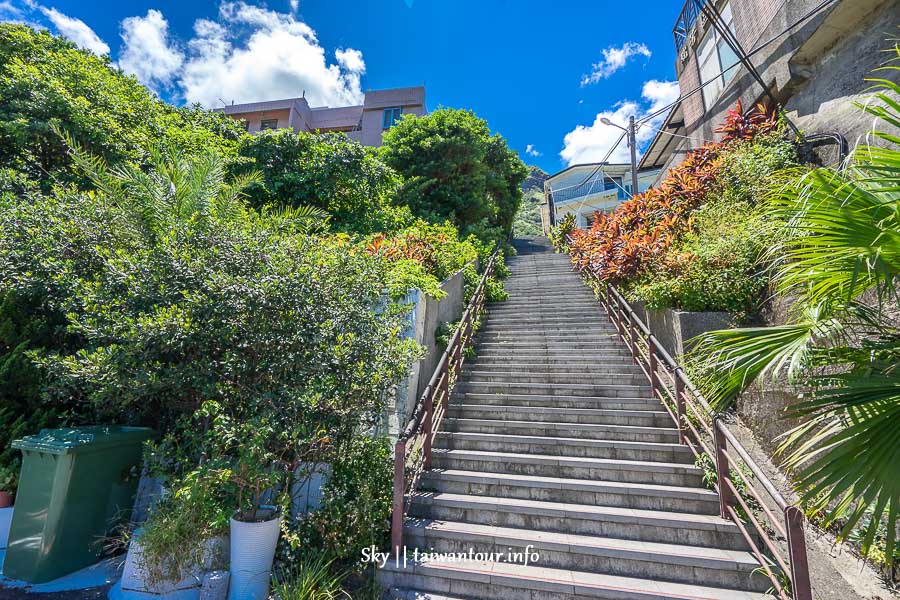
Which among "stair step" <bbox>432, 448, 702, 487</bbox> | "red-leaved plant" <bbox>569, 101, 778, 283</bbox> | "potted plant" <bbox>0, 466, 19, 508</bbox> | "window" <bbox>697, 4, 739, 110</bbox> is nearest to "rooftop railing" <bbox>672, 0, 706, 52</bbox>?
"window" <bbox>697, 4, 739, 110</bbox>

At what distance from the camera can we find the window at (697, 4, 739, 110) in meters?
11.1

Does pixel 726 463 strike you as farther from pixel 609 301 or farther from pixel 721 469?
pixel 609 301

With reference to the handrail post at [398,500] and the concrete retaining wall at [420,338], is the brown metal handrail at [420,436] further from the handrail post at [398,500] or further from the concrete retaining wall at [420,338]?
the concrete retaining wall at [420,338]

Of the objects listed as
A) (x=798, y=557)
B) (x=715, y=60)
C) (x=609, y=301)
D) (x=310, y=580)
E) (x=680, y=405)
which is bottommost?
(x=310, y=580)

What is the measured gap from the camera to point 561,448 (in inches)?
206

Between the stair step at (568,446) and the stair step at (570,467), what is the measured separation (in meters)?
0.08

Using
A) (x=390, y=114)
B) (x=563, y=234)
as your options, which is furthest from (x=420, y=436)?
(x=390, y=114)

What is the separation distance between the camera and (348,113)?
25047 millimetres

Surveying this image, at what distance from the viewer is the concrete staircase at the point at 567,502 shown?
360 centimetres

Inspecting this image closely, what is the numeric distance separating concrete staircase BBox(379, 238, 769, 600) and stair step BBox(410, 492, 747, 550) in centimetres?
1

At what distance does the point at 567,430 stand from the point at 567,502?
1137 mm

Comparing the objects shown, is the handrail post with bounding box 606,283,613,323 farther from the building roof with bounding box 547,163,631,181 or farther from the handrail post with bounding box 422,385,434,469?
the building roof with bounding box 547,163,631,181

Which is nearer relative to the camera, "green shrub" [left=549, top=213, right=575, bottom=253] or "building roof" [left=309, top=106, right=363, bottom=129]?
"green shrub" [left=549, top=213, right=575, bottom=253]

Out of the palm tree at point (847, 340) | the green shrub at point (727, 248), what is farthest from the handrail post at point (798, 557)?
the green shrub at point (727, 248)
